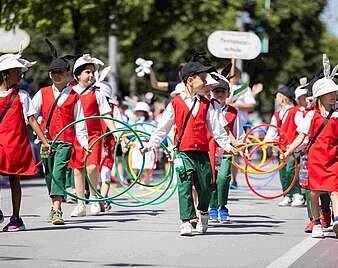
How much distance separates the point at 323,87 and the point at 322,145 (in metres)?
0.61

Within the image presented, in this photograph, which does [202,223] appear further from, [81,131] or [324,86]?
[81,131]

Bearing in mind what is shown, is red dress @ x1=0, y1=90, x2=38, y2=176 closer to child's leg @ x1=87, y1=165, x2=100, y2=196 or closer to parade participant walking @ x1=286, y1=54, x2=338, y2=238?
child's leg @ x1=87, y1=165, x2=100, y2=196

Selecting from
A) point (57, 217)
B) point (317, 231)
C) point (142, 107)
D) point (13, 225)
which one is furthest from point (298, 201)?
point (142, 107)

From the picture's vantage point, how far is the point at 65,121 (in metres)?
12.7

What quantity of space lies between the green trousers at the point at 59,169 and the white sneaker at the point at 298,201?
13.8 feet

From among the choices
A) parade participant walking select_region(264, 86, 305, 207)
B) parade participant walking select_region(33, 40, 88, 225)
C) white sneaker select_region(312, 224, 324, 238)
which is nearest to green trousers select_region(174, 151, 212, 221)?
white sneaker select_region(312, 224, 324, 238)

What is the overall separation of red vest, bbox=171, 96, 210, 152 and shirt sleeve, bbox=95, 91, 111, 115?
250 cm

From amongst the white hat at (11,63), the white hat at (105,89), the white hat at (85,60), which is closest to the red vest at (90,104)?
the white hat at (85,60)

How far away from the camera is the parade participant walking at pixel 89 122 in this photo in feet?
43.3

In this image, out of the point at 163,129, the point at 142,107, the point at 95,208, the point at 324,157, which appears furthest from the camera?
the point at 142,107

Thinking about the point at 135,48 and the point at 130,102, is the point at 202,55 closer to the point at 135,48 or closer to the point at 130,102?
the point at 130,102

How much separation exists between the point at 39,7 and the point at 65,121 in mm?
11774

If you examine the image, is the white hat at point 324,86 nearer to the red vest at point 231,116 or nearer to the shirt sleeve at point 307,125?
the shirt sleeve at point 307,125

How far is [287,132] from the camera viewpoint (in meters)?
15.6
